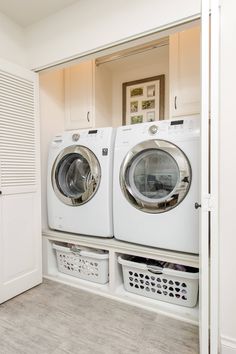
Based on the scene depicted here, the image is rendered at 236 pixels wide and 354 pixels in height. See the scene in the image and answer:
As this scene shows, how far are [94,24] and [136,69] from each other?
3.86 ft

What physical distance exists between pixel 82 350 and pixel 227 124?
1.54 meters

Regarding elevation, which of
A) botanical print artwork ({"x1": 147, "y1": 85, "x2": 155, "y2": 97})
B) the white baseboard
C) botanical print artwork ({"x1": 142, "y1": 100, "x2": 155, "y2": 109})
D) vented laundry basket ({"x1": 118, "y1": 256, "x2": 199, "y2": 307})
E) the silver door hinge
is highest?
botanical print artwork ({"x1": 147, "y1": 85, "x2": 155, "y2": 97})

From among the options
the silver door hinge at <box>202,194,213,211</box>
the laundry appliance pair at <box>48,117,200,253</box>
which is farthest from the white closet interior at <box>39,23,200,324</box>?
the silver door hinge at <box>202,194,213,211</box>

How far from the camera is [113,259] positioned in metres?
1.89

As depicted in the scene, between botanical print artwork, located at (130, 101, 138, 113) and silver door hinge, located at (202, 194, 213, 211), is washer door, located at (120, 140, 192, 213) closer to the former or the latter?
silver door hinge, located at (202, 194, 213, 211)

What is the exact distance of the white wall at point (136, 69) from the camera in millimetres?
2562

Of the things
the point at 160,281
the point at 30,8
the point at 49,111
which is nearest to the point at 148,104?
the point at 49,111

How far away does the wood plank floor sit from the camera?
1.36m

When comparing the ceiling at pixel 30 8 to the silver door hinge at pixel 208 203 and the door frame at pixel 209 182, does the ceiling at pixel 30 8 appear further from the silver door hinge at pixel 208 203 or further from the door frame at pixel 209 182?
the silver door hinge at pixel 208 203

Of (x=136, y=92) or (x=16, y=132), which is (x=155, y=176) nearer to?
(x=16, y=132)

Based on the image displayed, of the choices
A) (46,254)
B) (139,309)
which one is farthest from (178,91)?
(46,254)

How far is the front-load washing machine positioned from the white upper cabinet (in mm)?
352

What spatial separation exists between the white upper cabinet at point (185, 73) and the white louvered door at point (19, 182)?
1248 mm

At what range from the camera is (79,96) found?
2.51 metres
